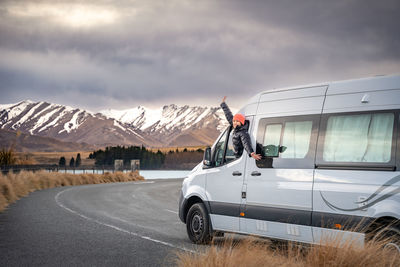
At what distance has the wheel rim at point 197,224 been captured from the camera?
31.3 ft

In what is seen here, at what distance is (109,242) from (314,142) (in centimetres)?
446

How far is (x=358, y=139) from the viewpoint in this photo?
701cm

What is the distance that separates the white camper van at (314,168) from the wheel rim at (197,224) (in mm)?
105

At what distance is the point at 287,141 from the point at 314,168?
0.76 meters

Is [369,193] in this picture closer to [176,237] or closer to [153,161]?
[176,237]

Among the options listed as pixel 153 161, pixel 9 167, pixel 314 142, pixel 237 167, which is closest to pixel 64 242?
pixel 237 167

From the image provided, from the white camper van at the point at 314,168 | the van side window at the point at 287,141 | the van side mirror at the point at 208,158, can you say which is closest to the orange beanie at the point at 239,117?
the white camper van at the point at 314,168

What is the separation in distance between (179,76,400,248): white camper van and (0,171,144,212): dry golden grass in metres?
10.4

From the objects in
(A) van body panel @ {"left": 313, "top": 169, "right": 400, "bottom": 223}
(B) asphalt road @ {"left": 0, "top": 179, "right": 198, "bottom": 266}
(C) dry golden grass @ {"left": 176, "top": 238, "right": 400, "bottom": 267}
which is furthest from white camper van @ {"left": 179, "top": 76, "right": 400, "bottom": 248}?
(B) asphalt road @ {"left": 0, "top": 179, "right": 198, "bottom": 266}

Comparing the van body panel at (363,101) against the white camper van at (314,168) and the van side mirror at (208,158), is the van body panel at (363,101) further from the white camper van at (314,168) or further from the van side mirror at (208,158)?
the van side mirror at (208,158)

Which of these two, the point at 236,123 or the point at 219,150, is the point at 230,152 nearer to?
the point at 219,150

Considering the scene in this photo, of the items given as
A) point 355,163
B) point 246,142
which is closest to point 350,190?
point 355,163

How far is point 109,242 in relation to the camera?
31.7 ft

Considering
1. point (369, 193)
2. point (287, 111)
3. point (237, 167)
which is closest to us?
point (369, 193)
